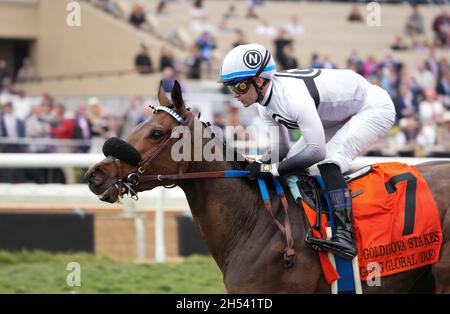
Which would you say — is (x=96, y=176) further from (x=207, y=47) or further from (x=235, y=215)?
(x=207, y=47)

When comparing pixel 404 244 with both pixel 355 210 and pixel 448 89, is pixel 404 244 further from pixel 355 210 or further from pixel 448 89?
pixel 448 89

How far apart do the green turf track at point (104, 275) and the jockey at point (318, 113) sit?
2.35m

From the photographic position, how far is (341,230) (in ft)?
16.1

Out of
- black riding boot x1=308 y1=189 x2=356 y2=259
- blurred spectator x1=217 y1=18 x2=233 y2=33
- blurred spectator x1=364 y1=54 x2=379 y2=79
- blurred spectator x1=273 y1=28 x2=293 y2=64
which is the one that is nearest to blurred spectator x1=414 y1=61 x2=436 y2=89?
blurred spectator x1=364 y1=54 x2=379 y2=79

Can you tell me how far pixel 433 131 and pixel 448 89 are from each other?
13.9 ft

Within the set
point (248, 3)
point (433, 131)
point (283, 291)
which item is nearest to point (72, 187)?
point (283, 291)

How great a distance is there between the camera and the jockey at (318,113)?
16.2 ft

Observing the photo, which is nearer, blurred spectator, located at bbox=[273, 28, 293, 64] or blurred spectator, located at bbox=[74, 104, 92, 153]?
blurred spectator, located at bbox=[74, 104, 92, 153]

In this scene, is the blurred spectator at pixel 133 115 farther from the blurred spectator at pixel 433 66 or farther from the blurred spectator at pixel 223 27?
the blurred spectator at pixel 433 66

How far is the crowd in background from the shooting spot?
41.7 feet

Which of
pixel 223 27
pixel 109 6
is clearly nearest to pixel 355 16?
pixel 223 27

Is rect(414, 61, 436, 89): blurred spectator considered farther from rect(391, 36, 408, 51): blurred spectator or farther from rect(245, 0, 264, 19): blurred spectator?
rect(245, 0, 264, 19): blurred spectator

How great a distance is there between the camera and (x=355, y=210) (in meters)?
4.99
